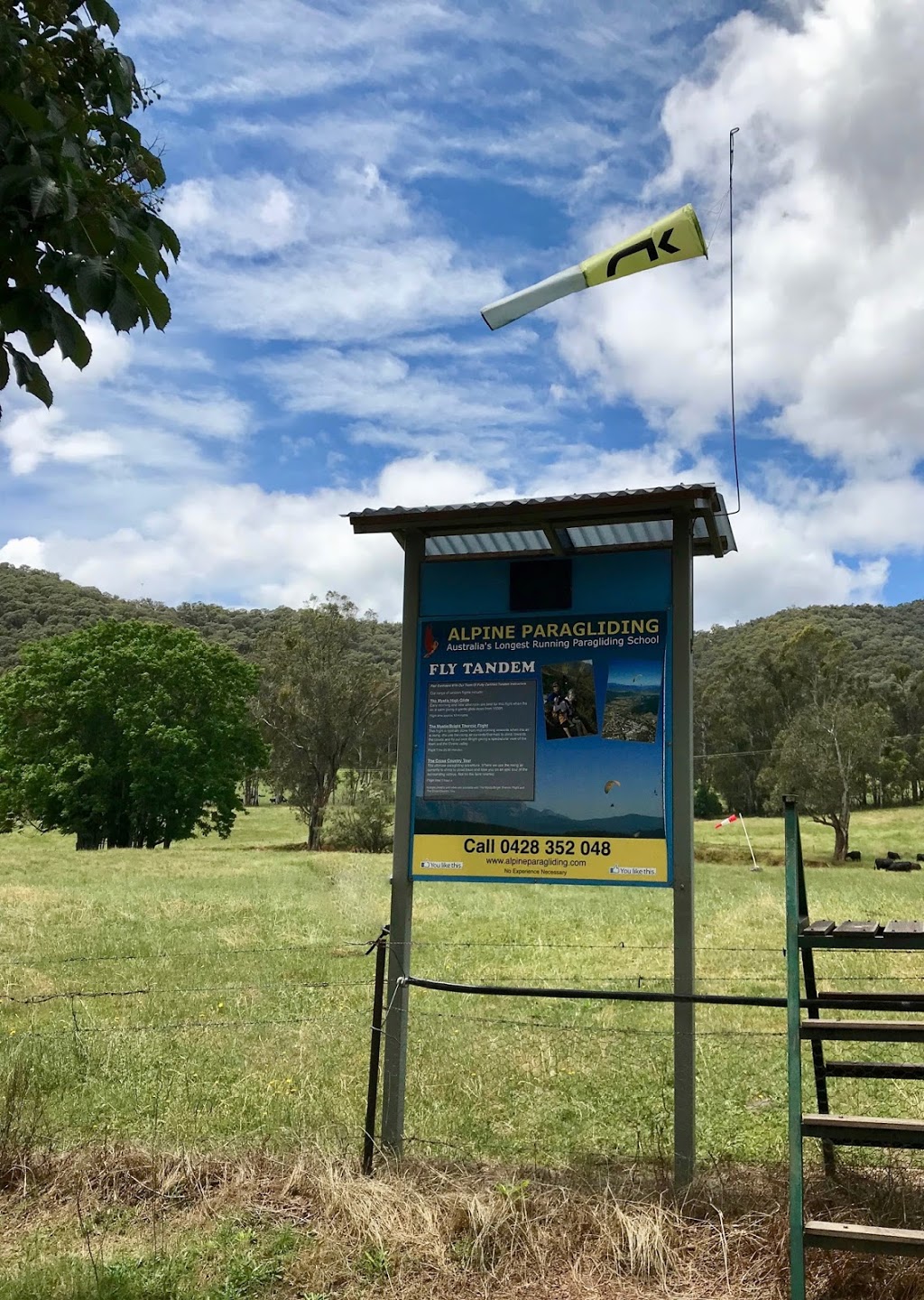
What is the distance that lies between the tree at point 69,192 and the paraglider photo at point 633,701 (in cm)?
325

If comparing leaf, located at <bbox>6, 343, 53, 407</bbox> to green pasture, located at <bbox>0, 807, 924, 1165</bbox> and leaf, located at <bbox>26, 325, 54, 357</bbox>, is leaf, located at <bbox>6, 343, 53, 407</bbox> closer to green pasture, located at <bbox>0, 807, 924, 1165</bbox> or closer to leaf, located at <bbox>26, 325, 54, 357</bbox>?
leaf, located at <bbox>26, 325, 54, 357</bbox>

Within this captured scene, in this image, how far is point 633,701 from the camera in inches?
220

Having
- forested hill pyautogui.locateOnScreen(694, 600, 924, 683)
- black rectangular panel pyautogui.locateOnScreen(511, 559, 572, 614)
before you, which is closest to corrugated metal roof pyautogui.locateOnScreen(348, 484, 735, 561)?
black rectangular panel pyautogui.locateOnScreen(511, 559, 572, 614)

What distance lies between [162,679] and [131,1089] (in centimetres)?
3909

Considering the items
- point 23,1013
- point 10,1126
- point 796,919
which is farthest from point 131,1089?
point 796,919

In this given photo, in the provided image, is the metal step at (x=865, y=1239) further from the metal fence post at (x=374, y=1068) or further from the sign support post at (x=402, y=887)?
the sign support post at (x=402, y=887)

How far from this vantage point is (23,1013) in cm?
1000

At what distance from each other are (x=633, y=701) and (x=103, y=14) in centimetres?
401

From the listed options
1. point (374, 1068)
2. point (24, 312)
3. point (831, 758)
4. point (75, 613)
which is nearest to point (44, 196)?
point (24, 312)

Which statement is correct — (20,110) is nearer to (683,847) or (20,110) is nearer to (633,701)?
(633,701)

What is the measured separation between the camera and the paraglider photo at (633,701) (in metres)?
5.55

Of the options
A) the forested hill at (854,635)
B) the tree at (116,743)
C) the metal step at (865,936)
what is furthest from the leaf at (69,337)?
the forested hill at (854,635)

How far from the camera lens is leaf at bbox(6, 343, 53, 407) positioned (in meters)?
3.80

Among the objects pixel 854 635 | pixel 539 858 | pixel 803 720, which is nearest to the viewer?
pixel 539 858
